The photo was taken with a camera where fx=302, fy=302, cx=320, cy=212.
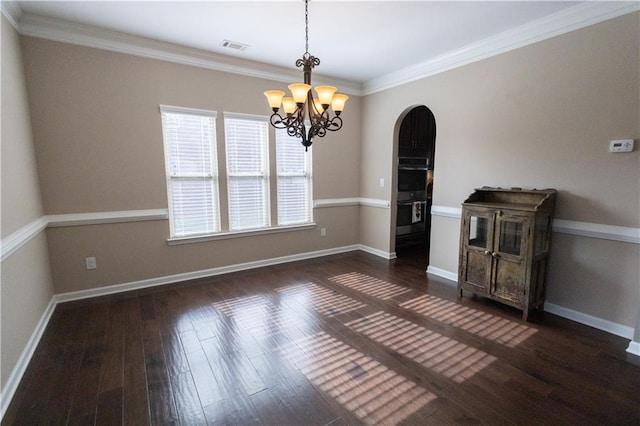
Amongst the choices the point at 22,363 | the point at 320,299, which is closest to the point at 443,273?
the point at 320,299

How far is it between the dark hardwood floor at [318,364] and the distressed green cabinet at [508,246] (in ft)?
0.74

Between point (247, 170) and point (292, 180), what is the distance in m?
0.73

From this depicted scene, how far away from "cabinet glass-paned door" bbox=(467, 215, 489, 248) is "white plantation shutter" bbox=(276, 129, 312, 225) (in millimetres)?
2386

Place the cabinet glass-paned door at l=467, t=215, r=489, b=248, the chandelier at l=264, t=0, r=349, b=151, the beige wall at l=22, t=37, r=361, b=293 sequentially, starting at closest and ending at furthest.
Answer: the chandelier at l=264, t=0, r=349, b=151, the beige wall at l=22, t=37, r=361, b=293, the cabinet glass-paned door at l=467, t=215, r=489, b=248

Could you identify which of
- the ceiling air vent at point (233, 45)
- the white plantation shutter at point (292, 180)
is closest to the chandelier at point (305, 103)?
the ceiling air vent at point (233, 45)

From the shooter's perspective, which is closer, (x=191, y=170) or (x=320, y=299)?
(x=320, y=299)

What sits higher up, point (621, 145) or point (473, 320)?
point (621, 145)

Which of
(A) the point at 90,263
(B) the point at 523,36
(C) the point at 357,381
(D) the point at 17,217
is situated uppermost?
(B) the point at 523,36

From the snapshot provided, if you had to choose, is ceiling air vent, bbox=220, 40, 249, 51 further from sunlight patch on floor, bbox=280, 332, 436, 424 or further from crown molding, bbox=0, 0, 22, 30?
sunlight patch on floor, bbox=280, 332, 436, 424

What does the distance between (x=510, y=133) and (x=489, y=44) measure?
100 centimetres

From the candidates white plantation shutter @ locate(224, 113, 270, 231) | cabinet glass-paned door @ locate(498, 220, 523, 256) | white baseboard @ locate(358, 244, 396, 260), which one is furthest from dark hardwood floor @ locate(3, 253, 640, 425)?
white baseboard @ locate(358, 244, 396, 260)

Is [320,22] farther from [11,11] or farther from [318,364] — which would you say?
[318,364]

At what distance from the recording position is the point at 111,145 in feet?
10.8

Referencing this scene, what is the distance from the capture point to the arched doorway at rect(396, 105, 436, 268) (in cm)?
502
